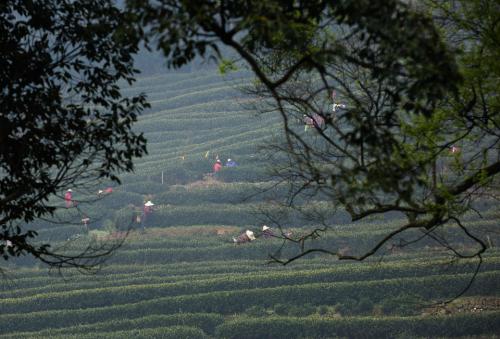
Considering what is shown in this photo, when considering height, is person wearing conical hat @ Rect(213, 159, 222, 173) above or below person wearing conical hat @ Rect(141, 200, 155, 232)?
above

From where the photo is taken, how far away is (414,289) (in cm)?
2234

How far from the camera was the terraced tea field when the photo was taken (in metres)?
20.9

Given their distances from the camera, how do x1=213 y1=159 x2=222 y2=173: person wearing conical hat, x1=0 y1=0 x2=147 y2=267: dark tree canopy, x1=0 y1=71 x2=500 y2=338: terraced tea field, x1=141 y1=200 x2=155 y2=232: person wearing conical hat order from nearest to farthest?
x1=0 y1=0 x2=147 y2=267: dark tree canopy
x1=0 y1=71 x2=500 y2=338: terraced tea field
x1=141 y1=200 x2=155 y2=232: person wearing conical hat
x1=213 y1=159 x2=222 y2=173: person wearing conical hat

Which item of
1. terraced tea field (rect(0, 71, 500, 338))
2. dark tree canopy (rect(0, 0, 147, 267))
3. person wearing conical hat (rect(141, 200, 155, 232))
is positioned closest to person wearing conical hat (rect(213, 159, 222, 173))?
terraced tea field (rect(0, 71, 500, 338))

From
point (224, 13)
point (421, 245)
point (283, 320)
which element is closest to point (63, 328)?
point (283, 320)

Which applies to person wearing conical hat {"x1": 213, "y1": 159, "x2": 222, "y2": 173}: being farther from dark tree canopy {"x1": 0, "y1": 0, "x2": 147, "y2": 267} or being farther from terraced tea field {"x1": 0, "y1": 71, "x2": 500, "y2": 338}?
dark tree canopy {"x1": 0, "y1": 0, "x2": 147, "y2": 267}

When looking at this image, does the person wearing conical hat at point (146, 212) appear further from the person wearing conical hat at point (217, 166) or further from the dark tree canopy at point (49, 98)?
the dark tree canopy at point (49, 98)

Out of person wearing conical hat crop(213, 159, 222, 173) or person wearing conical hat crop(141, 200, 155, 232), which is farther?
person wearing conical hat crop(213, 159, 222, 173)

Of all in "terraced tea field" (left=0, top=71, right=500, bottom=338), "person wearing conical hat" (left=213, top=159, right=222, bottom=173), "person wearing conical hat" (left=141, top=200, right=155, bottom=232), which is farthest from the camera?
"person wearing conical hat" (left=213, top=159, right=222, bottom=173)

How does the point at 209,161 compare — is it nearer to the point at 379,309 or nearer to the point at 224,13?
the point at 379,309

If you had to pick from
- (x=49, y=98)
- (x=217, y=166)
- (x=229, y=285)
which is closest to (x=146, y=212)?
(x=217, y=166)

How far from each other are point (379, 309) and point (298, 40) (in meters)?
17.3

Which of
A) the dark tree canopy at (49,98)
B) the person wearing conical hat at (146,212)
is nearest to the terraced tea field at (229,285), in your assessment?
the person wearing conical hat at (146,212)

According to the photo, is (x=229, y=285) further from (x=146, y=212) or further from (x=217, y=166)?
(x=217, y=166)
